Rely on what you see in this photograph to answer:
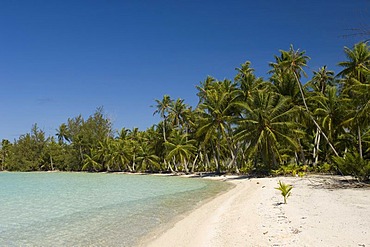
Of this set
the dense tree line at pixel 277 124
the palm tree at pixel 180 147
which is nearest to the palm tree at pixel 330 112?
the dense tree line at pixel 277 124

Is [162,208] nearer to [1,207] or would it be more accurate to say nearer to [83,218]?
[83,218]

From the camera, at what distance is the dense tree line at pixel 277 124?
24047 mm

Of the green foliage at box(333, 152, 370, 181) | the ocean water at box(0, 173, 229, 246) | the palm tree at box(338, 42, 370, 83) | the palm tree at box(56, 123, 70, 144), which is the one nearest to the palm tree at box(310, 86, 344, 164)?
the palm tree at box(338, 42, 370, 83)

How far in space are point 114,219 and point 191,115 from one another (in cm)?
3222

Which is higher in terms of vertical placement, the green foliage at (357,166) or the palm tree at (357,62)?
the palm tree at (357,62)

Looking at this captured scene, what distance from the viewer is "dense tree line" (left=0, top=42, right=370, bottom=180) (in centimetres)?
2405

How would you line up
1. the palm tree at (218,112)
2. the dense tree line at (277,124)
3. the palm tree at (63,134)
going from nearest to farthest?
1. the dense tree line at (277,124)
2. the palm tree at (218,112)
3. the palm tree at (63,134)

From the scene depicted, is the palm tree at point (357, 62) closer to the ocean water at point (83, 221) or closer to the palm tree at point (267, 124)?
the palm tree at point (267, 124)

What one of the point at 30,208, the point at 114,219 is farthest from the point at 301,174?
the point at 30,208

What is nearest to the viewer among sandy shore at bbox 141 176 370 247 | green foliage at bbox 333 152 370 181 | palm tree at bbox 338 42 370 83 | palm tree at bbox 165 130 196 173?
sandy shore at bbox 141 176 370 247

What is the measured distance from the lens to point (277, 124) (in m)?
26.3

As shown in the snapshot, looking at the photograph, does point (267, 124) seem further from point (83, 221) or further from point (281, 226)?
point (281, 226)

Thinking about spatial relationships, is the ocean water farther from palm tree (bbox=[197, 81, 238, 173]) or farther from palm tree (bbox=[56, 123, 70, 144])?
palm tree (bbox=[56, 123, 70, 144])

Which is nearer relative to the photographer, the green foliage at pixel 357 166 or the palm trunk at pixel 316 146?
the green foliage at pixel 357 166
